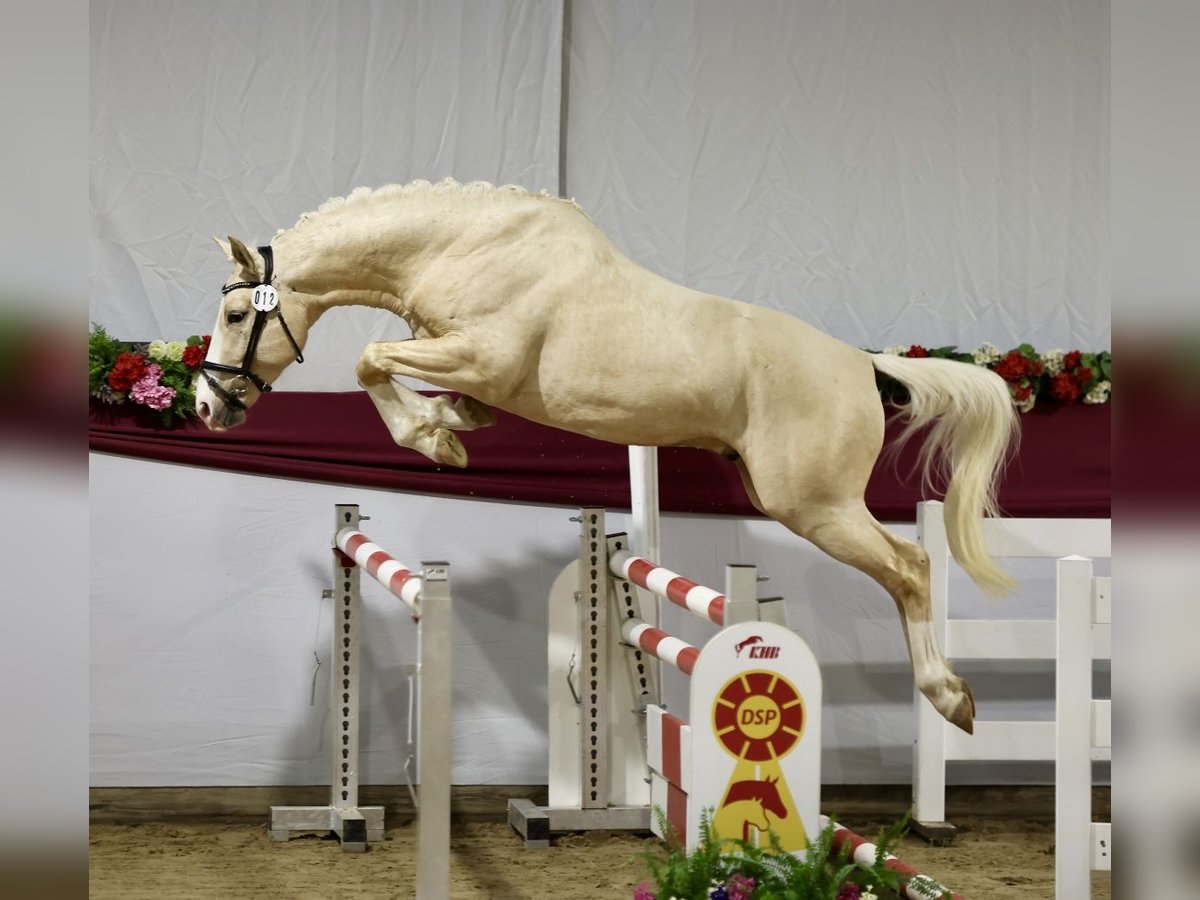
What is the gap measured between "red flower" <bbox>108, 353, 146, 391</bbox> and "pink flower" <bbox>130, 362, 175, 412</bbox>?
0.05ft

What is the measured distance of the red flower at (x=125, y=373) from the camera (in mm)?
3658

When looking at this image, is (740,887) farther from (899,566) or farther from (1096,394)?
(1096,394)

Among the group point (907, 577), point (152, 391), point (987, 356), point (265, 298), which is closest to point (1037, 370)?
point (987, 356)

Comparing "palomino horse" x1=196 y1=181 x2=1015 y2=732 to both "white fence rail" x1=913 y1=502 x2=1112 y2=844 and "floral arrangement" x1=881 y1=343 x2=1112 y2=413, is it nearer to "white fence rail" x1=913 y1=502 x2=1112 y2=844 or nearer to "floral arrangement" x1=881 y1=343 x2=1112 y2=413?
"white fence rail" x1=913 y1=502 x2=1112 y2=844

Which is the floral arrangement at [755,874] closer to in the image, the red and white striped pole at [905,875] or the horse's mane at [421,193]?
the red and white striped pole at [905,875]

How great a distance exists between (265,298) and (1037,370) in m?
2.46

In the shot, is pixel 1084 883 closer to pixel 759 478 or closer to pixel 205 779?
pixel 759 478

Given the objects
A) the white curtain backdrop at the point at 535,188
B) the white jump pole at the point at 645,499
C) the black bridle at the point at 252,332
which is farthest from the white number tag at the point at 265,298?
the white jump pole at the point at 645,499

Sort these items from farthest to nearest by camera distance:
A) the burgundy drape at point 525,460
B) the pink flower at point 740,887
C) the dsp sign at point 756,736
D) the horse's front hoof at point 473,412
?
the burgundy drape at point 525,460 < the horse's front hoof at point 473,412 < the dsp sign at point 756,736 < the pink flower at point 740,887

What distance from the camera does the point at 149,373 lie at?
369cm

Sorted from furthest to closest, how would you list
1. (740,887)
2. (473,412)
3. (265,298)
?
(473,412)
(265,298)
(740,887)

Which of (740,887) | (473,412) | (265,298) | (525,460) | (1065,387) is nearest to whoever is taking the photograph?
(740,887)

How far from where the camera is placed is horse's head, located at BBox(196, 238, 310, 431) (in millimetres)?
2871

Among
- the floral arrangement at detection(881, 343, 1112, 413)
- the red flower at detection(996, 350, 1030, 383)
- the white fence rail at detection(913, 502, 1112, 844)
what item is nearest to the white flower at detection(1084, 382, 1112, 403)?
the floral arrangement at detection(881, 343, 1112, 413)
